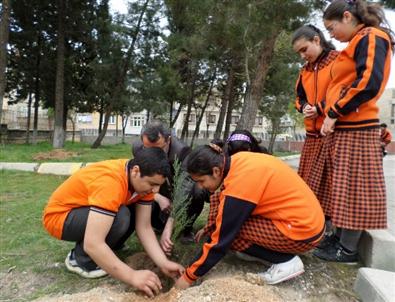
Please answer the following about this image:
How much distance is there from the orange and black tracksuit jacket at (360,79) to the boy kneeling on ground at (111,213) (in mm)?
1191

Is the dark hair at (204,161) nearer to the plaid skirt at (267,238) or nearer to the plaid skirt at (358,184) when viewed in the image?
the plaid skirt at (267,238)

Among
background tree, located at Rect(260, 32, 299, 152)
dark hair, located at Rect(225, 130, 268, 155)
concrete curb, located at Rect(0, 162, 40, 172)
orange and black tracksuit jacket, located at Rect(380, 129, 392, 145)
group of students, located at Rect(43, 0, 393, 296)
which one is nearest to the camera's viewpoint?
group of students, located at Rect(43, 0, 393, 296)

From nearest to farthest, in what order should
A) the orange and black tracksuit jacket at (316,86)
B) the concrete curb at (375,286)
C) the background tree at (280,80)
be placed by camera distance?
the concrete curb at (375,286) < the orange and black tracksuit jacket at (316,86) < the background tree at (280,80)

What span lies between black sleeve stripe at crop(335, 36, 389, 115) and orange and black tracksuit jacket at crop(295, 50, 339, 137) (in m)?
0.37

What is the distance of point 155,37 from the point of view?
19.3 meters

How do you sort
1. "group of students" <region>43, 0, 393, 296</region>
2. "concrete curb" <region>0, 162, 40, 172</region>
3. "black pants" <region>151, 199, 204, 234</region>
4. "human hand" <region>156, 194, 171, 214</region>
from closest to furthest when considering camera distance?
1. "group of students" <region>43, 0, 393, 296</region>
2. "human hand" <region>156, 194, 171, 214</region>
3. "black pants" <region>151, 199, 204, 234</region>
4. "concrete curb" <region>0, 162, 40, 172</region>

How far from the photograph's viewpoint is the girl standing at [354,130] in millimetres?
2559

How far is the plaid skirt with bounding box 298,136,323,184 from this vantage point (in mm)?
3021

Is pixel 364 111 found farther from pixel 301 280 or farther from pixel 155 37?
pixel 155 37

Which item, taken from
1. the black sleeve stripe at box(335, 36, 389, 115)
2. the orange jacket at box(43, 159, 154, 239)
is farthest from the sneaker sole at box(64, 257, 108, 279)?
the black sleeve stripe at box(335, 36, 389, 115)

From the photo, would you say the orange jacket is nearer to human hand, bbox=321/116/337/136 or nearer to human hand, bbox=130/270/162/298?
human hand, bbox=130/270/162/298

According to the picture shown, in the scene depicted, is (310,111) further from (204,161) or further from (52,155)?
(52,155)

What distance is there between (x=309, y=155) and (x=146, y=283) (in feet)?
5.18

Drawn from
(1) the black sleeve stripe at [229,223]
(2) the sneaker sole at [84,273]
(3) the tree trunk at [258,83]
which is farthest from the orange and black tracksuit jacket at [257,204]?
(3) the tree trunk at [258,83]
